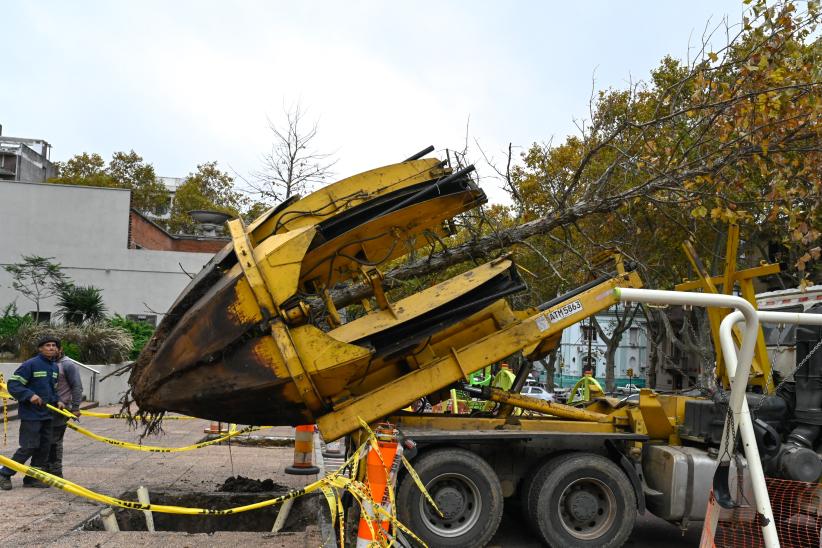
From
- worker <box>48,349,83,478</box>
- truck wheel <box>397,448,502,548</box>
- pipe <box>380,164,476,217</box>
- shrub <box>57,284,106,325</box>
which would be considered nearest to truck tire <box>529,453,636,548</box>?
truck wheel <box>397,448,502,548</box>

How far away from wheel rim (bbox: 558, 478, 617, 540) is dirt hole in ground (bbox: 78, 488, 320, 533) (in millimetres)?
2418

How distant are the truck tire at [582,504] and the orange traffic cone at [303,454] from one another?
139 inches

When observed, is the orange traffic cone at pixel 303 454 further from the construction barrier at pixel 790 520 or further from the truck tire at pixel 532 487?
the construction barrier at pixel 790 520

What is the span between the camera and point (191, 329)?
6.16 metres

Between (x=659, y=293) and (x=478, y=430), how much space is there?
119 inches

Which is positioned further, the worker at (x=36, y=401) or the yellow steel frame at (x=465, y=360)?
the worker at (x=36, y=401)

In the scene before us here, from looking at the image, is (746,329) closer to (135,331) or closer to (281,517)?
(281,517)

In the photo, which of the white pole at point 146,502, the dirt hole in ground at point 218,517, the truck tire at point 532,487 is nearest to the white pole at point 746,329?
the truck tire at point 532,487

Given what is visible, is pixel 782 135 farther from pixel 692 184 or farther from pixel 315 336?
pixel 315 336

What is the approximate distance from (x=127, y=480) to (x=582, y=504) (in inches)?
204

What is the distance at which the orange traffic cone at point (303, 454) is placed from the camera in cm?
925

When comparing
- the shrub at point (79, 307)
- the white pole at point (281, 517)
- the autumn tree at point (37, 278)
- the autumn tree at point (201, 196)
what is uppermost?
the autumn tree at point (201, 196)

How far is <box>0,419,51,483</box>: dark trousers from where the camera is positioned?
8.04m

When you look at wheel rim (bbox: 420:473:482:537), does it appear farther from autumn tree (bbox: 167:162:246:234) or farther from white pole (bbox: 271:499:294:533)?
autumn tree (bbox: 167:162:246:234)
